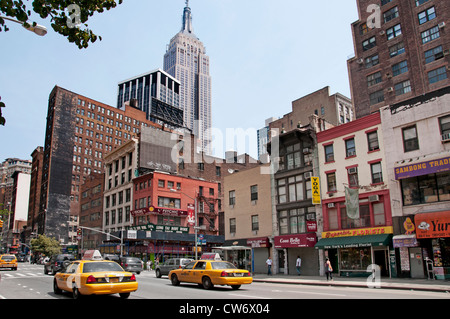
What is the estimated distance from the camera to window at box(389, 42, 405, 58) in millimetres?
53384

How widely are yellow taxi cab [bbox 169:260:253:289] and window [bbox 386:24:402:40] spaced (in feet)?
159

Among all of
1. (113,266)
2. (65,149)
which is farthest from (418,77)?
(65,149)

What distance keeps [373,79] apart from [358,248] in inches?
1363

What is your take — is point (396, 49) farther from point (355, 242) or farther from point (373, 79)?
point (355, 242)

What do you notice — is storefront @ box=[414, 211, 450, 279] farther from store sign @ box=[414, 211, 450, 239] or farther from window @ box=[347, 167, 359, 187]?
window @ box=[347, 167, 359, 187]

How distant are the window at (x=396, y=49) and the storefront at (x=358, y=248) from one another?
34.3m

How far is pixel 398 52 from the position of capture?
177ft

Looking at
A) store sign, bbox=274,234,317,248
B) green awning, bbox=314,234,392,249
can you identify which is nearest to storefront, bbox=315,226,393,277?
green awning, bbox=314,234,392,249

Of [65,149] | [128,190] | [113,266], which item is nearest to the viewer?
[113,266]

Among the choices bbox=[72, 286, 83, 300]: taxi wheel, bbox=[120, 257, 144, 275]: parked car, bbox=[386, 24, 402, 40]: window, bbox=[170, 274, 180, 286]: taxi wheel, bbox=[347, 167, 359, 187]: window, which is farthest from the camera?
bbox=[386, 24, 402, 40]: window

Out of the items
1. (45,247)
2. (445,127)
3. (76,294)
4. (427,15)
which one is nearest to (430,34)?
(427,15)

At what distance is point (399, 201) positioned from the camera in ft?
91.3
